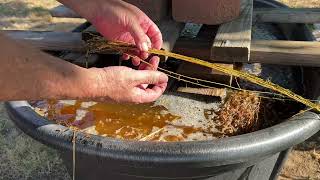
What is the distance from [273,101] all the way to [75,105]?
0.93 m

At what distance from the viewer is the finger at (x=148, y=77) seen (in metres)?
1.47

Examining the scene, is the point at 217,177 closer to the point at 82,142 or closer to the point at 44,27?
the point at 82,142

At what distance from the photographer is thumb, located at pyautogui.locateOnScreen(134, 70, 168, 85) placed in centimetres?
148

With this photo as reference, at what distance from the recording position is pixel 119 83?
1436 mm

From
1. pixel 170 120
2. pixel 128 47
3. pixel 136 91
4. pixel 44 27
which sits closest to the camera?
pixel 136 91

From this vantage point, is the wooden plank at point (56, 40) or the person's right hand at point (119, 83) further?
the wooden plank at point (56, 40)

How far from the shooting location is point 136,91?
58.9 inches

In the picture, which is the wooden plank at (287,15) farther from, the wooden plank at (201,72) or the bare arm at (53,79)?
the bare arm at (53,79)

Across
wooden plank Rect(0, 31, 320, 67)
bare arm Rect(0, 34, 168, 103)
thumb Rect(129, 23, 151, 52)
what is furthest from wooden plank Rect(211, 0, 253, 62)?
bare arm Rect(0, 34, 168, 103)

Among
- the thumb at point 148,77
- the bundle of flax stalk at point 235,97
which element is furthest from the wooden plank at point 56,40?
the thumb at point 148,77

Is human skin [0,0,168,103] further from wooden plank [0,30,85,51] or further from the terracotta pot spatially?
wooden plank [0,30,85,51]

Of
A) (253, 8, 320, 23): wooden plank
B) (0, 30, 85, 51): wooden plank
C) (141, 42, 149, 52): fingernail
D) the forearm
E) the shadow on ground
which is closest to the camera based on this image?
the forearm

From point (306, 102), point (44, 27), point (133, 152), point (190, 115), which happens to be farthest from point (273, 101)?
point (44, 27)

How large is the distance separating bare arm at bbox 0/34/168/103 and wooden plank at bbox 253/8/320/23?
4.55 feet
